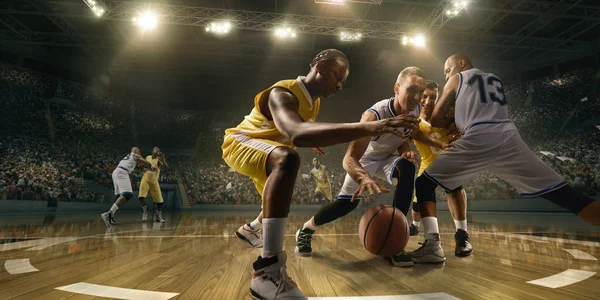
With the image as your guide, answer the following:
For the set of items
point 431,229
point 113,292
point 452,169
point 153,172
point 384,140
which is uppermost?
point 153,172

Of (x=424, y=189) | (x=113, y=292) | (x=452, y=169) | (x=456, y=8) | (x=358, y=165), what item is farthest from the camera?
(x=456, y=8)

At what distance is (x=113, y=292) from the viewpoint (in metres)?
1.63

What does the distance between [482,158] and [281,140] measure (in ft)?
5.41

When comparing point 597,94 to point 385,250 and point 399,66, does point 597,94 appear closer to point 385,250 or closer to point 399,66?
point 399,66

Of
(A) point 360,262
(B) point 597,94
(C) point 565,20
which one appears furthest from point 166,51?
(B) point 597,94

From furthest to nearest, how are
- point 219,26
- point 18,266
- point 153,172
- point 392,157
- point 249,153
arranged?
point 219,26 < point 153,172 < point 392,157 < point 18,266 < point 249,153

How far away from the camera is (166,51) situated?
1404cm

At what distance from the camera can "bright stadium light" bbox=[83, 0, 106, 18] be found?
8445 mm

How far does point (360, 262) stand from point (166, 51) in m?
14.3

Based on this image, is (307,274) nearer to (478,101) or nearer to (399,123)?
(399,123)

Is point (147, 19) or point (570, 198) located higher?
point (147, 19)

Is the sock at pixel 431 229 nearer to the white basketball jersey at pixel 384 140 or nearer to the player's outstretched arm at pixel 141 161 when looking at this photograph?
the white basketball jersey at pixel 384 140

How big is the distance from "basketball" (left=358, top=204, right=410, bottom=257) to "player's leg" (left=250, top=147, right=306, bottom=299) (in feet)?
3.68

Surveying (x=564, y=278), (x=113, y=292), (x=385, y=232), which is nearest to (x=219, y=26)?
(x=385, y=232)
